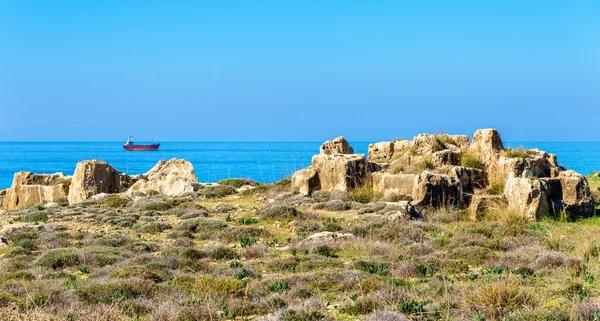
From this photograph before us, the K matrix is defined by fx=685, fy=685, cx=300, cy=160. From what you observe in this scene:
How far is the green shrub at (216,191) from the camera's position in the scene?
87.9ft

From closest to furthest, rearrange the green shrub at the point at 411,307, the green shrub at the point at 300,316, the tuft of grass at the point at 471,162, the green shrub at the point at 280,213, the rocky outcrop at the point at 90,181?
1. the green shrub at the point at 300,316
2. the green shrub at the point at 411,307
3. the green shrub at the point at 280,213
4. the tuft of grass at the point at 471,162
5. the rocky outcrop at the point at 90,181

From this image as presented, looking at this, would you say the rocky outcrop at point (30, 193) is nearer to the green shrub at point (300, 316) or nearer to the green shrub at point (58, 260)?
the green shrub at point (58, 260)

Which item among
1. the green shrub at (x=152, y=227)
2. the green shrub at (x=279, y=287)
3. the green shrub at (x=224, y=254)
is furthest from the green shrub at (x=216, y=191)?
the green shrub at (x=279, y=287)

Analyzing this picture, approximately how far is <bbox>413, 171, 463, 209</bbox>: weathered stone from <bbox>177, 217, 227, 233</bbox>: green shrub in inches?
221

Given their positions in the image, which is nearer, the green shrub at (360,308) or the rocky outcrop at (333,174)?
the green shrub at (360,308)

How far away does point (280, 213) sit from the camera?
19672 mm

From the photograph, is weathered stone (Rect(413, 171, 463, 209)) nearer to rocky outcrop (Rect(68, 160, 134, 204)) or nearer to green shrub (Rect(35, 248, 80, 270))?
green shrub (Rect(35, 248, 80, 270))

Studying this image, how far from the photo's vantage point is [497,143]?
2302cm

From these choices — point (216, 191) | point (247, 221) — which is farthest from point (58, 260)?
point (216, 191)

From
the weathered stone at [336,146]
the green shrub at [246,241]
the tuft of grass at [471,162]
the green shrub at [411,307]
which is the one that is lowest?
the green shrub at [246,241]

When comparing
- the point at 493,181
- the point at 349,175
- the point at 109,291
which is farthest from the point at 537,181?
the point at 109,291

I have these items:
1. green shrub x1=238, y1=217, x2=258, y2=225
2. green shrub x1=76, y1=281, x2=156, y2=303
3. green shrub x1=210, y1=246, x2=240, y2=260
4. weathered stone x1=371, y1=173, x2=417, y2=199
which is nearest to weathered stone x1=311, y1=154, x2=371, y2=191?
weathered stone x1=371, y1=173, x2=417, y2=199

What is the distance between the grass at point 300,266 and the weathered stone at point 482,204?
240mm

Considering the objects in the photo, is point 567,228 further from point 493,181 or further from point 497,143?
point 497,143
